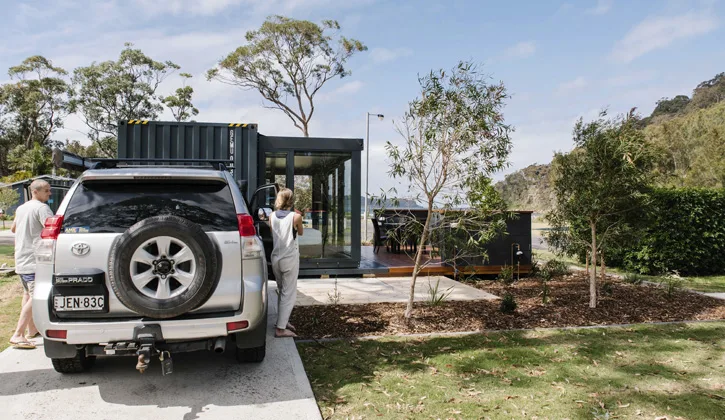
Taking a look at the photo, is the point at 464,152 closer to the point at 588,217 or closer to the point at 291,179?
the point at 588,217

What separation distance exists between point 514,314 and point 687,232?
6240 millimetres

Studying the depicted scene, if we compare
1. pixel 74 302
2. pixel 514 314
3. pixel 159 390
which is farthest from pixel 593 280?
pixel 74 302

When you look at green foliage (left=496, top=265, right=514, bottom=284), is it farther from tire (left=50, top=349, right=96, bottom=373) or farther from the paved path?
tire (left=50, top=349, right=96, bottom=373)

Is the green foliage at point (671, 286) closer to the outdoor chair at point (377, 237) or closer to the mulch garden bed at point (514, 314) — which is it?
the mulch garden bed at point (514, 314)

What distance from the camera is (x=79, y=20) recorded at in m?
9.57

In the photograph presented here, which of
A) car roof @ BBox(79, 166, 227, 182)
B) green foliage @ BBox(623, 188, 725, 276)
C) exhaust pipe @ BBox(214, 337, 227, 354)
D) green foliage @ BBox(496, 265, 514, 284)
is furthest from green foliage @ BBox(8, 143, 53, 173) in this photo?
green foliage @ BBox(623, 188, 725, 276)

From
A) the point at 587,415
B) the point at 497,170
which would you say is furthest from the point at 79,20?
the point at 587,415

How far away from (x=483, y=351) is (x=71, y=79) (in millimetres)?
36092

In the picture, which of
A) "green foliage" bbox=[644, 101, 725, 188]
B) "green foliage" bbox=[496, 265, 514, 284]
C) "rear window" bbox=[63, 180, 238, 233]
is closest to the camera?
"rear window" bbox=[63, 180, 238, 233]

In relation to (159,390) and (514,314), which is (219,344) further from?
(514,314)

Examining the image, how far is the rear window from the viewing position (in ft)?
10.8

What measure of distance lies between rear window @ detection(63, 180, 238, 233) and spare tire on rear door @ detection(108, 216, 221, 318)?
0.21m

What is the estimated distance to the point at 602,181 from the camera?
20.5ft

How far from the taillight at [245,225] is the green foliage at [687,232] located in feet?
29.7
